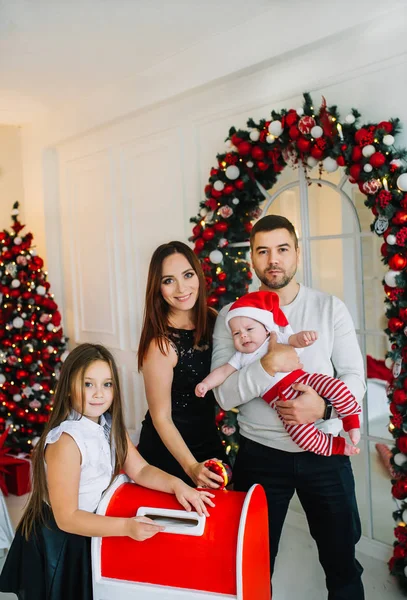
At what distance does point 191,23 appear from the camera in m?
3.17

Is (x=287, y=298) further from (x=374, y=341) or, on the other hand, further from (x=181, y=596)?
(x=374, y=341)

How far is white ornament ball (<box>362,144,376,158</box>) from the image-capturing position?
8.34ft

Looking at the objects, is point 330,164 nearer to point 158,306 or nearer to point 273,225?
point 273,225

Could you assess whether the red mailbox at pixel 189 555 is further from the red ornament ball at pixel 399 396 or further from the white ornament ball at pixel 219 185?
the white ornament ball at pixel 219 185

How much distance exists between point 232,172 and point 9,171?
3014 mm

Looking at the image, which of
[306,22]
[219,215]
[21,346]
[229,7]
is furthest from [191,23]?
[21,346]

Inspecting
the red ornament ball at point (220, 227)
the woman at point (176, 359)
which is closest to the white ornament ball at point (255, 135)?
the red ornament ball at point (220, 227)

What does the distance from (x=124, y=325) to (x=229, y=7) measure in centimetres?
249

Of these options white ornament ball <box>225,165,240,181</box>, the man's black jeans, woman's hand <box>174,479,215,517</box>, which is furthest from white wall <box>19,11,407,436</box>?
woman's hand <box>174,479,215,517</box>

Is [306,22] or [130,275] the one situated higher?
[306,22]

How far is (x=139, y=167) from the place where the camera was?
13.9 feet

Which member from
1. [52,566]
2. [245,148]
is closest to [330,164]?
[245,148]

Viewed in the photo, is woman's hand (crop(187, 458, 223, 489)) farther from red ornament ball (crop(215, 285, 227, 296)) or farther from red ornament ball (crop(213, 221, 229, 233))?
red ornament ball (crop(213, 221, 229, 233))

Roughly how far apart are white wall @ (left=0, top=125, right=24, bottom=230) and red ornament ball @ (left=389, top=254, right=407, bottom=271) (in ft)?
12.7
